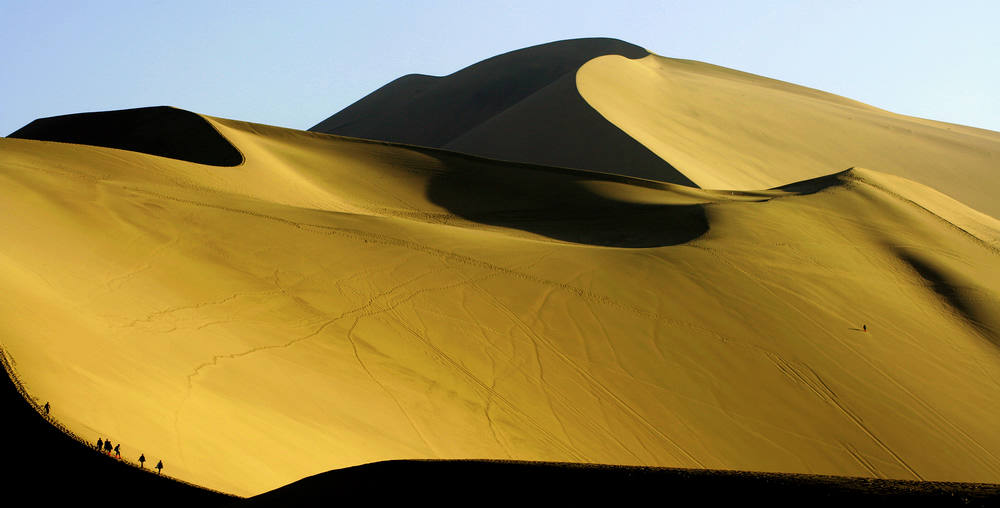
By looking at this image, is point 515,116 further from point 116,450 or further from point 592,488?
point 592,488

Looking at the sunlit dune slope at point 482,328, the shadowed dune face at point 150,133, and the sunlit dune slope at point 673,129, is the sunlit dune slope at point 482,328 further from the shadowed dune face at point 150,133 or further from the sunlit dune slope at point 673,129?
the sunlit dune slope at point 673,129

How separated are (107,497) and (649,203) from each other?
14.9 m

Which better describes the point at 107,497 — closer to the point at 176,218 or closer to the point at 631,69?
the point at 176,218

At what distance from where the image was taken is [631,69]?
43.4 meters

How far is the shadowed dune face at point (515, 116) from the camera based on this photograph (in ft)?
102

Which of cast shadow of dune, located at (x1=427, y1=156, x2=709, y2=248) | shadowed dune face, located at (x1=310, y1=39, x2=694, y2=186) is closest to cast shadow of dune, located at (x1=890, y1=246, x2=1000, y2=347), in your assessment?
cast shadow of dune, located at (x1=427, y1=156, x2=709, y2=248)

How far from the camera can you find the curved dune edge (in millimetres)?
32531

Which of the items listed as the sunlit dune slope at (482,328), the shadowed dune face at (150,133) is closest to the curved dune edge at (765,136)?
the sunlit dune slope at (482,328)

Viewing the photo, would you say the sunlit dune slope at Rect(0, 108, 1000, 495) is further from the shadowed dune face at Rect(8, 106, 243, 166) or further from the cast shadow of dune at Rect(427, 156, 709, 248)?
the shadowed dune face at Rect(8, 106, 243, 166)

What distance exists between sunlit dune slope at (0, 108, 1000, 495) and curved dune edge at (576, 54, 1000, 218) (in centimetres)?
1291

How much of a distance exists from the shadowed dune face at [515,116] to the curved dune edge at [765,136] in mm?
843

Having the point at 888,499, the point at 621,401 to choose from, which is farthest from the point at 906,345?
the point at 888,499

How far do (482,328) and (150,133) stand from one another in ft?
45.7

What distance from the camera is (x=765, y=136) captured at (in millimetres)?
36906
